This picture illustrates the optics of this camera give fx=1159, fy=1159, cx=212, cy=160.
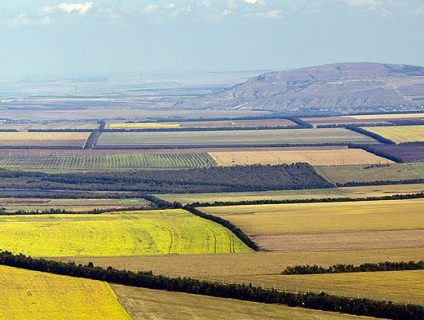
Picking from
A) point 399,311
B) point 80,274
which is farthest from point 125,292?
point 399,311

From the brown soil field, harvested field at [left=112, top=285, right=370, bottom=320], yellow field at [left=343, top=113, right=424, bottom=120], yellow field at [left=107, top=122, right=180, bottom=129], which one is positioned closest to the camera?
harvested field at [left=112, top=285, right=370, bottom=320]

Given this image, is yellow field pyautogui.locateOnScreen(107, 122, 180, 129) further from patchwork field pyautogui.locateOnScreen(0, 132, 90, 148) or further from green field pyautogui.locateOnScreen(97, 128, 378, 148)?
patchwork field pyautogui.locateOnScreen(0, 132, 90, 148)

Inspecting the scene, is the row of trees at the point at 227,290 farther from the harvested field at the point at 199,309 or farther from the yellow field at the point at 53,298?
the yellow field at the point at 53,298

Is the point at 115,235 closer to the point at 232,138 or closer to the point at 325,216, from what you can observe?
the point at 325,216

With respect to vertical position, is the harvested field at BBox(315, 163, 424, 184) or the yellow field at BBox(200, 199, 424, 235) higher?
the harvested field at BBox(315, 163, 424, 184)

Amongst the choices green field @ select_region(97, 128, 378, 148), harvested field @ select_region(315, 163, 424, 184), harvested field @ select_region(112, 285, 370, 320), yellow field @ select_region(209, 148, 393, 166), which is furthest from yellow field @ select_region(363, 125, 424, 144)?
harvested field @ select_region(112, 285, 370, 320)

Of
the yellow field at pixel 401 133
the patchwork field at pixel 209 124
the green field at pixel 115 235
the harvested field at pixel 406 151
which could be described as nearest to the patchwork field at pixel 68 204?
the green field at pixel 115 235
